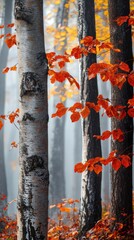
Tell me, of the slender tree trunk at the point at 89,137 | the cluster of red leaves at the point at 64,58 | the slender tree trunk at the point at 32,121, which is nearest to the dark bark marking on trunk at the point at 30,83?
the slender tree trunk at the point at 32,121

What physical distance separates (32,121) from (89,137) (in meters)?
2.63

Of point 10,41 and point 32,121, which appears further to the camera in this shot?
point 10,41

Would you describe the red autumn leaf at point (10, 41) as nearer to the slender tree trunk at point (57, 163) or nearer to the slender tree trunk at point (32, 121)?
the slender tree trunk at point (32, 121)

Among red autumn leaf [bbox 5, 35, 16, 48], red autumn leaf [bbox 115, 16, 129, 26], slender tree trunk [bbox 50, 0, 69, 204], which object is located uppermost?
red autumn leaf [bbox 115, 16, 129, 26]

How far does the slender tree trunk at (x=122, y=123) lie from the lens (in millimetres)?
4922

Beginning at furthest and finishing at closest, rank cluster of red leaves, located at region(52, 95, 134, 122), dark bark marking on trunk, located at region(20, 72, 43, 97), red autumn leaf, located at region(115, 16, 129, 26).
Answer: red autumn leaf, located at region(115, 16, 129, 26) → cluster of red leaves, located at region(52, 95, 134, 122) → dark bark marking on trunk, located at region(20, 72, 43, 97)

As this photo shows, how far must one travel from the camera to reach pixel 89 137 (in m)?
5.63

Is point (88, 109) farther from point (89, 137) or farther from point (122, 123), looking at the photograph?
point (89, 137)

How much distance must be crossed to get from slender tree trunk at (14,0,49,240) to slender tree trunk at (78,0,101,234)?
238 cm

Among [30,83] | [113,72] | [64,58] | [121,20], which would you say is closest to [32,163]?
[30,83]

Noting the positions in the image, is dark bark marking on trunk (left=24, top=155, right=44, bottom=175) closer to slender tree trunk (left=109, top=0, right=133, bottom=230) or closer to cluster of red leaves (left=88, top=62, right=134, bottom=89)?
cluster of red leaves (left=88, top=62, right=134, bottom=89)

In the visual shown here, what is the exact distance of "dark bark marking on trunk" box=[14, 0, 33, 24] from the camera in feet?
10.4

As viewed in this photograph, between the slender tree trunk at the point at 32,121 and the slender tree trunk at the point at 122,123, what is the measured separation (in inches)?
81.2

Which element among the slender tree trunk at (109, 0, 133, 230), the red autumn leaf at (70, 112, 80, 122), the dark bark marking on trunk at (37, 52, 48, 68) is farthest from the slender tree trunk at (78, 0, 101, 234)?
the dark bark marking on trunk at (37, 52, 48, 68)
